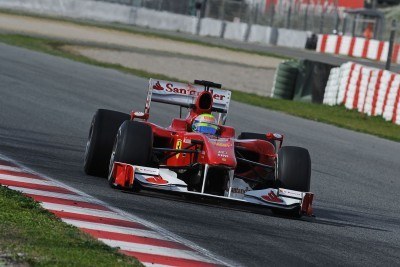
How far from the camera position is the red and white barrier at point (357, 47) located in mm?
56841

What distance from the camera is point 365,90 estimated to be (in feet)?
92.1

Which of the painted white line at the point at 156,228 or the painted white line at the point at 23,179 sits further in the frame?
the painted white line at the point at 23,179

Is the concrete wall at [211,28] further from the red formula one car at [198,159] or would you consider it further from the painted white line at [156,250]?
the painted white line at [156,250]

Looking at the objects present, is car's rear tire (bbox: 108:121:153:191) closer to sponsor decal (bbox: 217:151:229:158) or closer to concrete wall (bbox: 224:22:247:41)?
sponsor decal (bbox: 217:151:229:158)

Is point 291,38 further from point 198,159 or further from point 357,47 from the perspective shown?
point 198,159

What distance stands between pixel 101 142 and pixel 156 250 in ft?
13.8

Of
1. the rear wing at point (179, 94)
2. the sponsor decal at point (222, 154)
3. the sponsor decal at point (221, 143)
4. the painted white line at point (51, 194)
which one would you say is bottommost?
the painted white line at point (51, 194)

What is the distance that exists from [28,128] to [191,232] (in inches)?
300

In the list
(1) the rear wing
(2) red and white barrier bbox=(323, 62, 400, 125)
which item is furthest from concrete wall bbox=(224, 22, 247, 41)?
(1) the rear wing

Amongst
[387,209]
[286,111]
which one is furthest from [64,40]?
[387,209]

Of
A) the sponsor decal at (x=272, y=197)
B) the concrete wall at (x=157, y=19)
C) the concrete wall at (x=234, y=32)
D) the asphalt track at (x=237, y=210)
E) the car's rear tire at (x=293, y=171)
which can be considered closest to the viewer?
the asphalt track at (x=237, y=210)

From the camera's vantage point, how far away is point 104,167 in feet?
40.0

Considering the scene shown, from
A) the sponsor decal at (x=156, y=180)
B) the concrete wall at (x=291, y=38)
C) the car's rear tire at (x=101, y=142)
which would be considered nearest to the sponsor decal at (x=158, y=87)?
the car's rear tire at (x=101, y=142)

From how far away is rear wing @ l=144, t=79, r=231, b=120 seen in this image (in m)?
12.6
